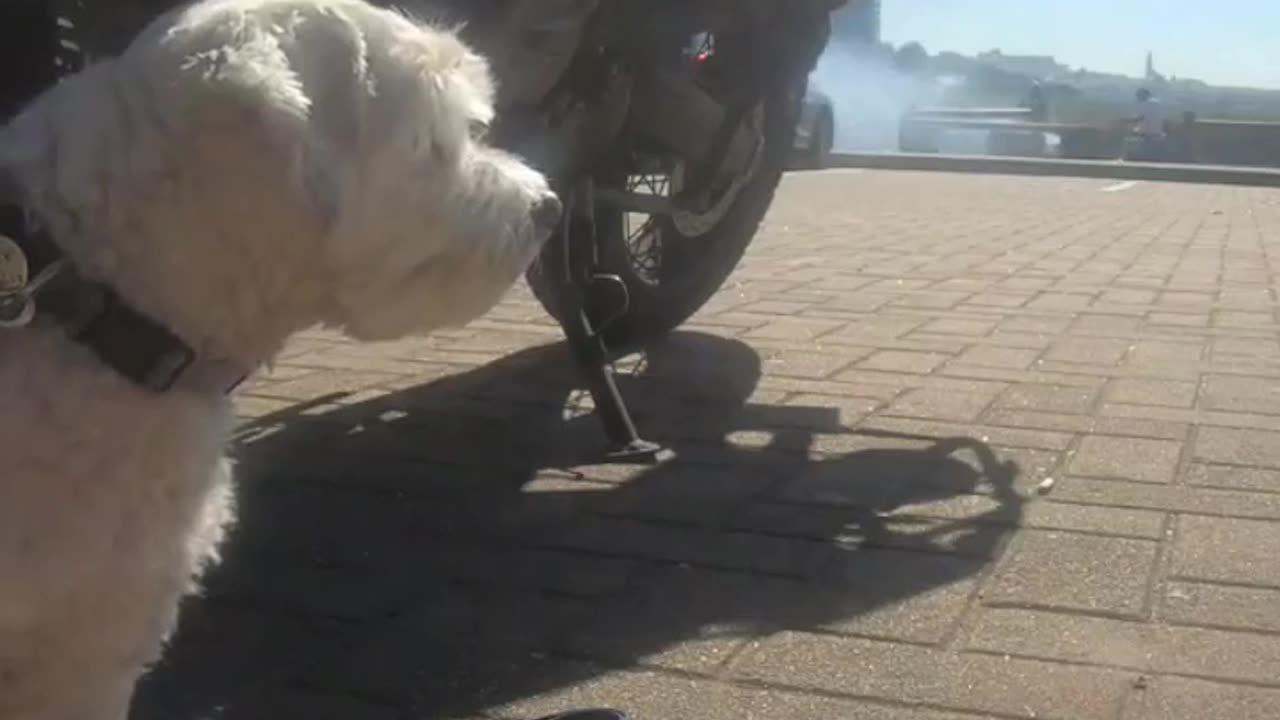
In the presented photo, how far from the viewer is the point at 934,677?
8.88ft

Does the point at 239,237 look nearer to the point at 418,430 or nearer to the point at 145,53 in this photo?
the point at 145,53

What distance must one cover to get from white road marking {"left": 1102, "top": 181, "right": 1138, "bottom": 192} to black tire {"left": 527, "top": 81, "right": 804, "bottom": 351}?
11.7 m

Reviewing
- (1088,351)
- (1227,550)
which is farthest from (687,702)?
(1088,351)

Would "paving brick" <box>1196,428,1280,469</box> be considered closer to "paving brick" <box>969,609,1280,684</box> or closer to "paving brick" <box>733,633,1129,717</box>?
"paving brick" <box>969,609,1280,684</box>

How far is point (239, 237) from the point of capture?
199 centimetres

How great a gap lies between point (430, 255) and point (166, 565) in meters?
0.51

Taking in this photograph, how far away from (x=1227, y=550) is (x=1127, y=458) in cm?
72

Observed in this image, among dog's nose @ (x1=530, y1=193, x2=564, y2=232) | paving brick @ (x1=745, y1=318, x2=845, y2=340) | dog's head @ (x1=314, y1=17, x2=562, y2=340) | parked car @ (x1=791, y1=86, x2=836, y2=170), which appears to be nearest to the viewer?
dog's head @ (x1=314, y1=17, x2=562, y2=340)

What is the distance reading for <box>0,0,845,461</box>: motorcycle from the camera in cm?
346

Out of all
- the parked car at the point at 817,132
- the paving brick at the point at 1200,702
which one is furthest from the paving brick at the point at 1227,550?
the parked car at the point at 817,132

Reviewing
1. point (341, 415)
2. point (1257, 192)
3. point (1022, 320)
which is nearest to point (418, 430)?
point (341, 415)

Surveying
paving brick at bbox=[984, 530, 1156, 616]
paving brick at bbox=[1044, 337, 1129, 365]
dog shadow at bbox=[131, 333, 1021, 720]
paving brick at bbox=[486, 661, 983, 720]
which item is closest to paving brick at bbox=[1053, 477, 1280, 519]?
dog shadow at bbox=[131, 333, 1021, 720]

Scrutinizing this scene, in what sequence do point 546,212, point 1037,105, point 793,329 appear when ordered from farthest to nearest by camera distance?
point 1037,105 < point 793,329 < point 546,212

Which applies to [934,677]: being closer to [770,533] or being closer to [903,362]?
[770,533]
